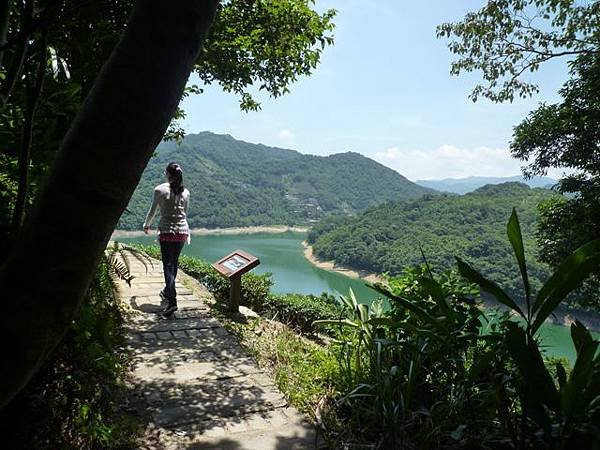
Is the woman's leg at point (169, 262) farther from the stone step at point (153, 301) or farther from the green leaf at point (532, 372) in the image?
the green leaf at point (532, 372)

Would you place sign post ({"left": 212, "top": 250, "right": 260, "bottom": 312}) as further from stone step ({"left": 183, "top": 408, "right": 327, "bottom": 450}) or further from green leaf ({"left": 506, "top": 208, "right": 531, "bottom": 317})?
green leaf ({"left": 506, "top": 208, "right": 531, "bottom": 317})

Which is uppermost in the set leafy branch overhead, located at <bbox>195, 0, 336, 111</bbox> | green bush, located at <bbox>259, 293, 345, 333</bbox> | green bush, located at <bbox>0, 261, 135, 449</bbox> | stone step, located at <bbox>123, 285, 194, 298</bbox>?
leafy branch overhead, located at <bbox>195, 0, 336, 111</bbox>

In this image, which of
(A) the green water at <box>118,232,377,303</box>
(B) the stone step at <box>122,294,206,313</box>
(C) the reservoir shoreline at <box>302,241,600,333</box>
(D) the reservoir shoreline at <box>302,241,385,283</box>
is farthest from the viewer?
(A) the green water at <box>118,232,377,303</box>

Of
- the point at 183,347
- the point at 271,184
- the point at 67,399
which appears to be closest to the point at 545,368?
the point at 67,399

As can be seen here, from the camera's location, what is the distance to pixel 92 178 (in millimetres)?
862

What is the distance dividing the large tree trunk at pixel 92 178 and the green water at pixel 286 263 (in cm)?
2257

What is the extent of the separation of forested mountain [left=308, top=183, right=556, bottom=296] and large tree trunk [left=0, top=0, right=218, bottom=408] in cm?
2298

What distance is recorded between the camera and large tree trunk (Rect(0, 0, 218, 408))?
87cm

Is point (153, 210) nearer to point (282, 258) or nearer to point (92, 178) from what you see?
point (92, 178)

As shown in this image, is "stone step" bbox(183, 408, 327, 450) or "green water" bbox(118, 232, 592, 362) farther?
"green water" bbox(118, 232, 592, 362)

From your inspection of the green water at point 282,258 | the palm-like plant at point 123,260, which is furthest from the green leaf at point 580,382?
the green water at point 282,258

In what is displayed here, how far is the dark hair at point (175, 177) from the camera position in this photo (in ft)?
13.8

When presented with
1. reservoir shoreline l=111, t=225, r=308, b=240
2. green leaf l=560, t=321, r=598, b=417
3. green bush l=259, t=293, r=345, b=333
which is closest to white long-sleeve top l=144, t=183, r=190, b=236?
green bush l=259, t=293, r=345, b=333

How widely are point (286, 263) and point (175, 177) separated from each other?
40153 mm
